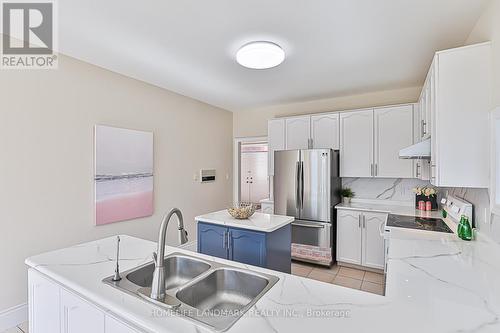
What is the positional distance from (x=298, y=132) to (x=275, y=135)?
0.42m

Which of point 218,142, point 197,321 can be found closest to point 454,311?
point 197,321

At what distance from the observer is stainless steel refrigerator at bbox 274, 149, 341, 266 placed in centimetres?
365

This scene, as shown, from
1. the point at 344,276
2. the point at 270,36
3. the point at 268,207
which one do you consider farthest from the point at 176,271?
the point at 268,207

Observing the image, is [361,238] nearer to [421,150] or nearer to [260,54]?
[421,150]

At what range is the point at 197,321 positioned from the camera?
968 millimetres

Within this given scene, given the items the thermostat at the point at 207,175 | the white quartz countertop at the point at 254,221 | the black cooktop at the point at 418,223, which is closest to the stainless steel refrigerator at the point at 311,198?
the black cooktop at the point at 418,223

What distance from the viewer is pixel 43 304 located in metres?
1.53

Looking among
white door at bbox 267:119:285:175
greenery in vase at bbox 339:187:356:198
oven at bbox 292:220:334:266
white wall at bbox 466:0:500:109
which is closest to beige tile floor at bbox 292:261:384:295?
oven at bbox 292:220:334:266

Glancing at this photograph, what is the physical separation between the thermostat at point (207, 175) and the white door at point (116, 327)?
3.40m

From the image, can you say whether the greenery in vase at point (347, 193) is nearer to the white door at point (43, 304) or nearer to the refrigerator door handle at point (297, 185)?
the refrigerator door handle at point (297, 185)

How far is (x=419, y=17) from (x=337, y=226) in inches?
104

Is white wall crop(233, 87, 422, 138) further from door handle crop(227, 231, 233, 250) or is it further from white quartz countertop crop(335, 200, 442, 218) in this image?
door handle crop(227, 231, 233, 250)

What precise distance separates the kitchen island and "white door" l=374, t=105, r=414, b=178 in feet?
6.03

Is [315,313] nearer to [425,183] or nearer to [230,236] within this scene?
[230,236]
